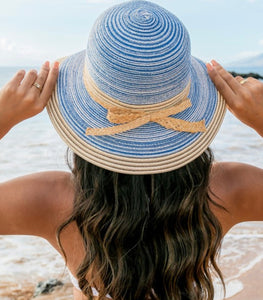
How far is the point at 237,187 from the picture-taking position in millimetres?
1580

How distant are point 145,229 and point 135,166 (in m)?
0.28

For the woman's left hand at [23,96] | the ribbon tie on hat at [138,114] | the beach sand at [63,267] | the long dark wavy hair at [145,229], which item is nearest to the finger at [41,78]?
the woman's left hand at [23,96]

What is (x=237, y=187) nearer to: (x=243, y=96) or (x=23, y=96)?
(x=243, y=96)

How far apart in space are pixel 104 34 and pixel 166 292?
0.93 m

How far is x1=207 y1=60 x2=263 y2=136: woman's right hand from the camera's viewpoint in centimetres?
153

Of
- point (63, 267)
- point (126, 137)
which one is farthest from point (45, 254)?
point (126, 137)

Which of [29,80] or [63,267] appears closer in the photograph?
[29,80]

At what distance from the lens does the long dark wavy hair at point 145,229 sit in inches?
56.1

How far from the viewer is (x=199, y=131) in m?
1.41

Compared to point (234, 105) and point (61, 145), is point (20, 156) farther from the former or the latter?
point (234, 105)

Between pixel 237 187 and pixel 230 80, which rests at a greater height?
pixel 230 80

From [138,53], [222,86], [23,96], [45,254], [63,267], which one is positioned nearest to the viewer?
[138,53]

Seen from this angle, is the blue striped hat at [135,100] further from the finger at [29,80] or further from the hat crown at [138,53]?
the finger at [29,80]

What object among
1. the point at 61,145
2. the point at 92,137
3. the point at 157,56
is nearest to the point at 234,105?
the point at 157,56
